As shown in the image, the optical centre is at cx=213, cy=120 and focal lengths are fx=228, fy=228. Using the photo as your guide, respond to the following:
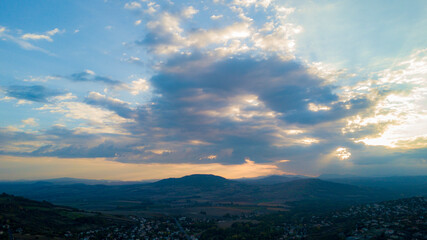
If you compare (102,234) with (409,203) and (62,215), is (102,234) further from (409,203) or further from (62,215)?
(409,203)

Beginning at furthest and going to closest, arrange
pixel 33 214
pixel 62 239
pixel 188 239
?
pixel 33 214 < pixel 188 239 < pixel 62 239

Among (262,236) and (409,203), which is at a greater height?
(409,203)

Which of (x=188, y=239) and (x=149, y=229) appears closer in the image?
(x=188, y=239)

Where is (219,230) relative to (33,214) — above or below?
below

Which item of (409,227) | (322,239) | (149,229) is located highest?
(409,227)

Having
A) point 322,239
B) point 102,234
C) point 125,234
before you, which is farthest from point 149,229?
point 322,239

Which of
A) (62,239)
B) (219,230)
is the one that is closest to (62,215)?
(62,239)

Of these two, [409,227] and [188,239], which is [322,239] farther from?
[188,239]

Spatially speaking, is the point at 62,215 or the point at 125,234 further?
the point at 62,215

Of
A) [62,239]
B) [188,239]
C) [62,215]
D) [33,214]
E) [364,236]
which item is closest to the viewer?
[364,236]
